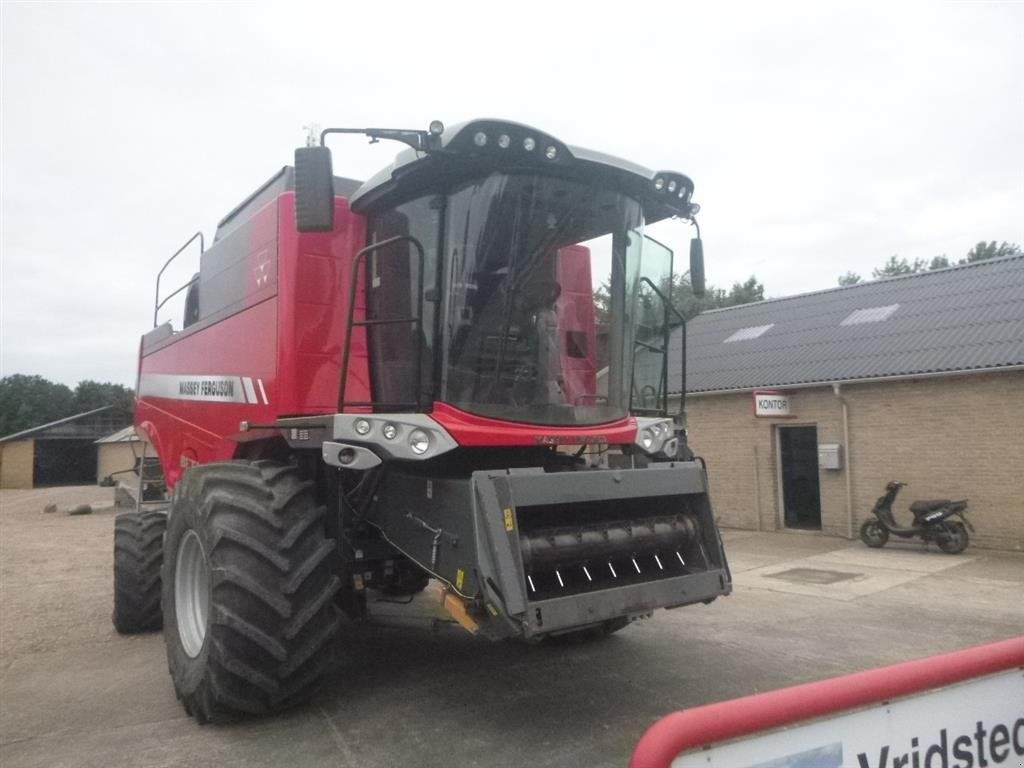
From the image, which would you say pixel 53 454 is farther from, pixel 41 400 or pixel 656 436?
pixel 656 436

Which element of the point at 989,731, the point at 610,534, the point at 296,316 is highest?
the point at 296,316

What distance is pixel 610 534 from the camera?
4.48 m

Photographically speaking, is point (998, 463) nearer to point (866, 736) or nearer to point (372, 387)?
point (372, 387)

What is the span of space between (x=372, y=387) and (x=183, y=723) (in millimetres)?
2157

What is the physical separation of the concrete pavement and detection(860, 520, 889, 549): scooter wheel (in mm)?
2703

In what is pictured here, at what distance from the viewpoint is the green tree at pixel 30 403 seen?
6846cm

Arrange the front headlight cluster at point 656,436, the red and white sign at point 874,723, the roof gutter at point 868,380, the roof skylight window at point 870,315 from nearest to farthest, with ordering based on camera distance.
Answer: the red and white sign at point 874,723, the front headlight cluster at point 656,436, the roof gutter at point 868,380, the roof skylight window at point 870,315

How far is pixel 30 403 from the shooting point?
7031cm

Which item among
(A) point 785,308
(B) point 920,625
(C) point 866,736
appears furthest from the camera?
(A) point 785,308

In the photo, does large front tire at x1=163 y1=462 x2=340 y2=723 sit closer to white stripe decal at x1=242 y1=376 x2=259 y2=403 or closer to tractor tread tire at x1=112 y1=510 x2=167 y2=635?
white stripe decal at x1=242 y1=376 x2=259 y2=403

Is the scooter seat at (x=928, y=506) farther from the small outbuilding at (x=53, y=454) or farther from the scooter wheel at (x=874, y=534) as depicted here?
the small outbuilding at (x=53, y=454)

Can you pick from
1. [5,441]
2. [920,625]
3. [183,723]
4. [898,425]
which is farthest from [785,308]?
[5,441]

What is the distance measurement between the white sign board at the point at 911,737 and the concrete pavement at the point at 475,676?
6.87ft

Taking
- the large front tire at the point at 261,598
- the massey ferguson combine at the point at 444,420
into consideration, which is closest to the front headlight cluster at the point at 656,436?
the massey ferguson combine at the point at 444,420
